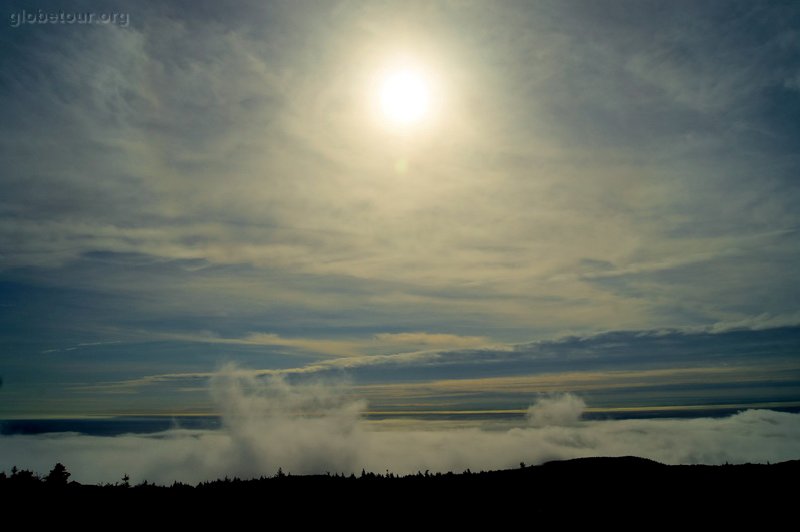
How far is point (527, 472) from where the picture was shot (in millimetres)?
36531

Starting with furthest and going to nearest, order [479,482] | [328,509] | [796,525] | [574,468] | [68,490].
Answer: [574,468] → [479,482] → [68,490] → [328,509] → [796,525]

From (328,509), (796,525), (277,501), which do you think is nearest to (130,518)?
(277,501)

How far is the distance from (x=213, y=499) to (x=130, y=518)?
4861 mm

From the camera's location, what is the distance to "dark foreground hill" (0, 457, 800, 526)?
89.9ft

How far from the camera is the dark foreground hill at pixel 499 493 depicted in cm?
2739

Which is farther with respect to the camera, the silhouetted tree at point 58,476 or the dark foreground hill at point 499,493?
the silhouetted tree at point 58,476

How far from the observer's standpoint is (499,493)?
103 feet

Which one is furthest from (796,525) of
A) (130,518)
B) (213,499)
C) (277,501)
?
(130,518)

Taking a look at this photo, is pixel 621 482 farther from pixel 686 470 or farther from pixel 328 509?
pixel 328 509

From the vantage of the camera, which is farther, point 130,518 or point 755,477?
point 755,477

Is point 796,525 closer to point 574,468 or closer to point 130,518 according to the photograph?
point 574,468

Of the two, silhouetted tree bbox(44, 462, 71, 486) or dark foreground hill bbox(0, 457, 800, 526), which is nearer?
dark foreground hill bbox(0, 457, 800, 526)

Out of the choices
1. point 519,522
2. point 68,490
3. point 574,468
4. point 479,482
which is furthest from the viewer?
point 574,468

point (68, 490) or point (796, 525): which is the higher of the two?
point (68, 490)
